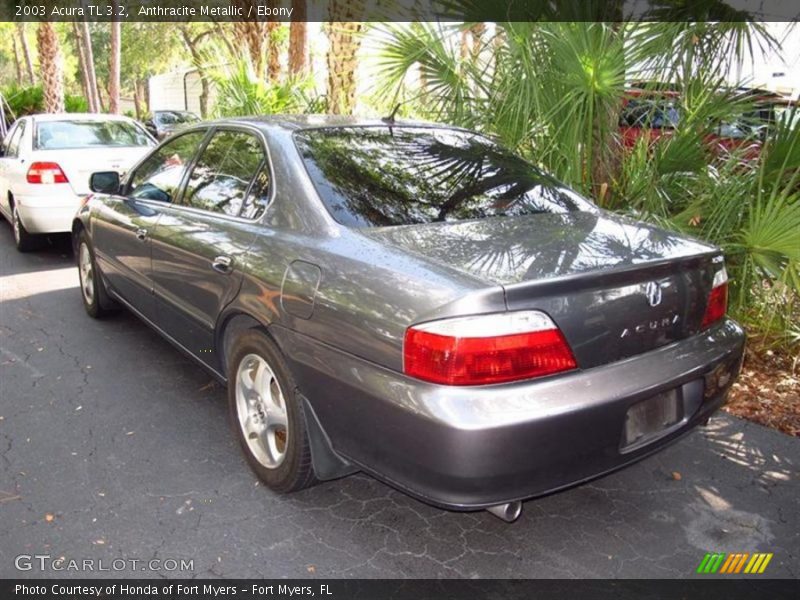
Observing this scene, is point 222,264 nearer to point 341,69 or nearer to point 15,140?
point 341,69

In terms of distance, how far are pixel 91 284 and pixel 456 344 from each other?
4216mm

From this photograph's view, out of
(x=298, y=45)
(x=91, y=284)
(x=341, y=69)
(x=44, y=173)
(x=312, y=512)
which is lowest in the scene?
(x=312, y=512)

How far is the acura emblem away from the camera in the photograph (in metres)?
2.58

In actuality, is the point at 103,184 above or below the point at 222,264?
above

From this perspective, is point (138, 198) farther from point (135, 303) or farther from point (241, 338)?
point (241, 338)

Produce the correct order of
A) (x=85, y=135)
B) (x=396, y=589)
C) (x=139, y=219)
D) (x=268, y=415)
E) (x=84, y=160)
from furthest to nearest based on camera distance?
(x=85, y=135) < (x=84, y=160) < (x=139, y=219) < (x=268, y=415) < (x=396, y=589)

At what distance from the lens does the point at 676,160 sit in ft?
16.0

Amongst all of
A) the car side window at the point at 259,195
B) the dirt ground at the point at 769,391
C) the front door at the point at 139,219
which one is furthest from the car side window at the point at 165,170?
the dirt ground at the point at 769,391

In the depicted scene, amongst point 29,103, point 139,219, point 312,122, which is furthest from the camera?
point 29,103

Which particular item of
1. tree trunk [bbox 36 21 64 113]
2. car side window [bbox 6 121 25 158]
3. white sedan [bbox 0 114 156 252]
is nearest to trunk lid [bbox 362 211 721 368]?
white sedan [bbox 0 114 156 252]

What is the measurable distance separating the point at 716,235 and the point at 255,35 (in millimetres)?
8702

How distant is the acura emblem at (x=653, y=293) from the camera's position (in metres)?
2.58

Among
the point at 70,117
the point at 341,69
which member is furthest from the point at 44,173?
the point at 341,69

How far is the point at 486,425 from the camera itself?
2.22m
